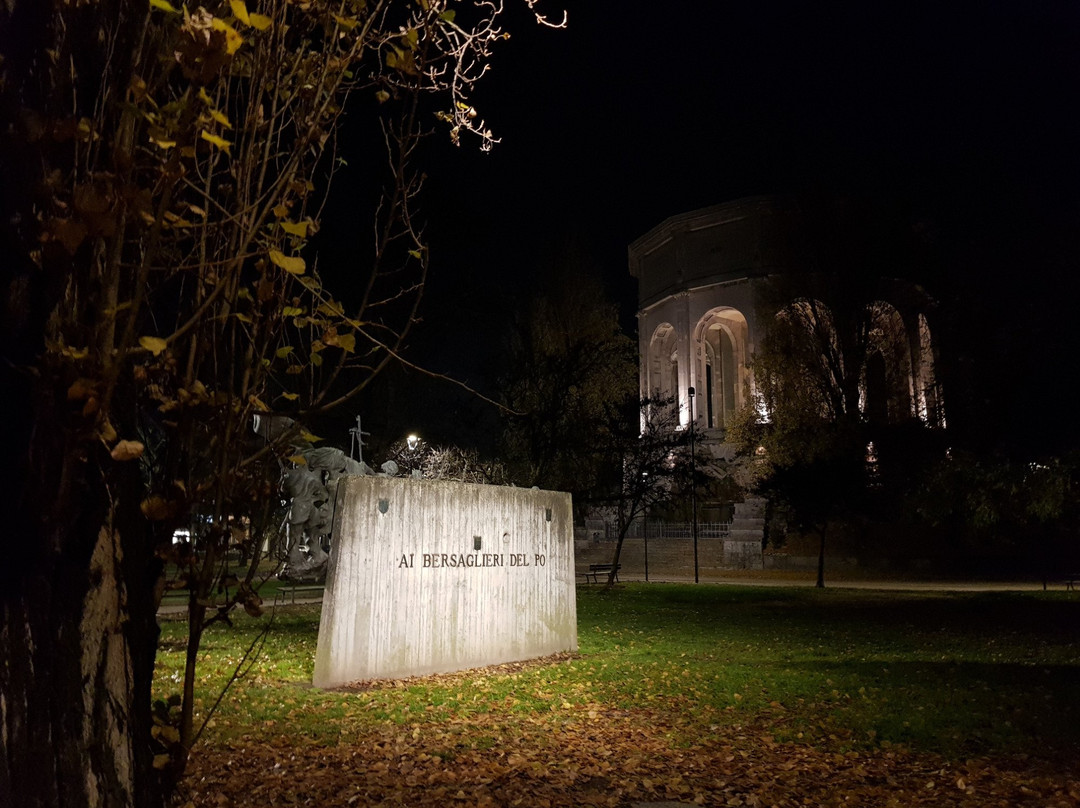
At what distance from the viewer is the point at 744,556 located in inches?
1421

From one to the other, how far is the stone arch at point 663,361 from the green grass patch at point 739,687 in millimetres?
37743

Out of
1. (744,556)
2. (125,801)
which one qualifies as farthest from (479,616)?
(744,556)

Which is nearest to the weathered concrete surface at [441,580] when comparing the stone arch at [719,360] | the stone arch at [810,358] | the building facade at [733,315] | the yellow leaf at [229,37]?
the yellow leaf at [229,37]

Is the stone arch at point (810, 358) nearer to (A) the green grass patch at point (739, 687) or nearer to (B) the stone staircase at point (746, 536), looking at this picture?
(B) the stone staircase at point (746, 536)

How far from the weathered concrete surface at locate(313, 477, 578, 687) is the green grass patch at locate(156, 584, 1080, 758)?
41 cm

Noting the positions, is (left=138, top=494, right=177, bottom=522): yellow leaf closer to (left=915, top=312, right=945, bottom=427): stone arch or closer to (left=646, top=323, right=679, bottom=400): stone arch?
(left=915, top=312, right=945, bottom=427): stone arch

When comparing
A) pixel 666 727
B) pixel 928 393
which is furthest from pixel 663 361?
pixel 666 727

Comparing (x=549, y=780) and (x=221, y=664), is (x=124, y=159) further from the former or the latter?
(x=221, y=664)

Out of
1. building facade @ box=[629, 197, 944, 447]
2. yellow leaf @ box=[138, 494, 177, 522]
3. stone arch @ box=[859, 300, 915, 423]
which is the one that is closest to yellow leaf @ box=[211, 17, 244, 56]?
yellow leaf @ box=[138, 494, 177, 522]

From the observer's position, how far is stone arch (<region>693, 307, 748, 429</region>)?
51.2 metres

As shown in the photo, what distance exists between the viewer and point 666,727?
718 centimetres

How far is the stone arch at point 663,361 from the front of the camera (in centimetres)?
5297

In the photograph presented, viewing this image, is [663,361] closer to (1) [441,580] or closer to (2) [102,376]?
(1) [441,580]

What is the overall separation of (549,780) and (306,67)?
464 centimetres
